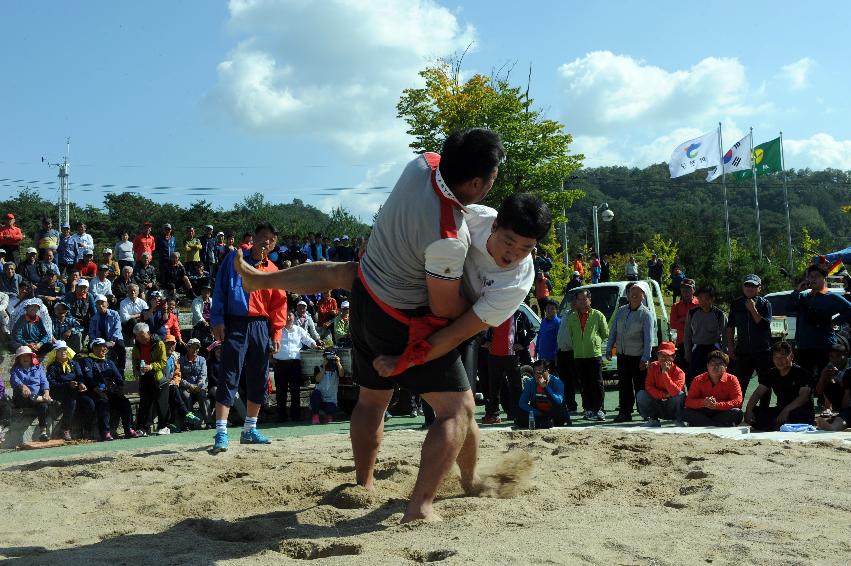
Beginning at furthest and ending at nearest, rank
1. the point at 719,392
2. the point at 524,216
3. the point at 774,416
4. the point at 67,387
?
1. the point at 67,387
2. the point at 719,392
3. the point at 774,416
4. the point at 524,216

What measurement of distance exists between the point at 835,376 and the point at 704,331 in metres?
1.72

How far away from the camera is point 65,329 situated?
12688 mm

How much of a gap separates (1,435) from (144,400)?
1.70 metres

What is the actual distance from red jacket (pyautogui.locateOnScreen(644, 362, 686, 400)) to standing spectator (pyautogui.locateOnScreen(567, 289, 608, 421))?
3.61ft

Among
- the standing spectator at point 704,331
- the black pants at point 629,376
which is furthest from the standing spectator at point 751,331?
the black pants at point 629,376

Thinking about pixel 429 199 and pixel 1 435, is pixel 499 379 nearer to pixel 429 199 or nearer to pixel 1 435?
pixel 1 435

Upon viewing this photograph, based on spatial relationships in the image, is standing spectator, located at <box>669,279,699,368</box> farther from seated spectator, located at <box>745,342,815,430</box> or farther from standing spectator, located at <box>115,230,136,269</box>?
standing spectator, located at <box>115,230,136,269</box>

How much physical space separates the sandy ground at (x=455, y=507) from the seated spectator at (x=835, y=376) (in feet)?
9.52

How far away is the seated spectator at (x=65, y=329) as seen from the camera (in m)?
12.6

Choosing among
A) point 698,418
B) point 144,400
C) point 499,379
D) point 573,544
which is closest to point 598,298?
point 499,379

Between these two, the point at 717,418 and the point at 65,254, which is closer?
the point at 717,418

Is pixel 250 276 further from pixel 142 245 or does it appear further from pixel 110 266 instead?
pixel 142 245

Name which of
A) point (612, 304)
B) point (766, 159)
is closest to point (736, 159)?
point (766, 159)

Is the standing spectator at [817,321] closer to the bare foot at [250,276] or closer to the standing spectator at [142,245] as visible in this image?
the bare foot at [250,276]
